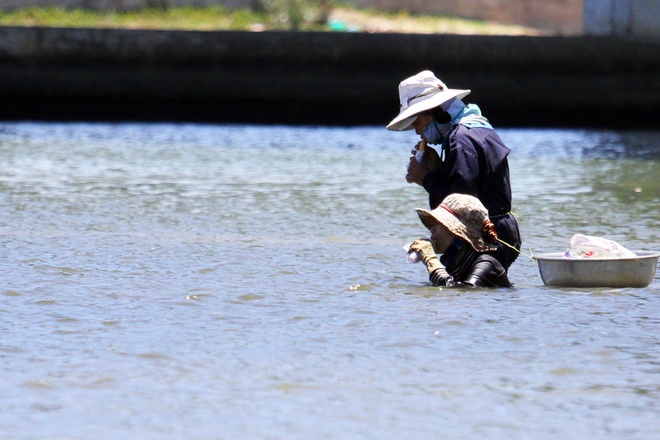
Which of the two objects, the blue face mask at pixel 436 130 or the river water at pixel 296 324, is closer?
the river water at pixel 296 324

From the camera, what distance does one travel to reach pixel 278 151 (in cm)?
1509

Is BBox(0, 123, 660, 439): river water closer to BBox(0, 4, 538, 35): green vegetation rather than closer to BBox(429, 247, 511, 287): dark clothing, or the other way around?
BBox(429, 247, 511, 287): dark clothing

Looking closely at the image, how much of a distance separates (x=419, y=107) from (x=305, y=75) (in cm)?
1401

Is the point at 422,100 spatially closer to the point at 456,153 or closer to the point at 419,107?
the point at 419,107

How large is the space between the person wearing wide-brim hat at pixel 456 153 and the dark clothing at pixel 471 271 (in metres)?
0.09

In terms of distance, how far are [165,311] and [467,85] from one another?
1427 centimetres

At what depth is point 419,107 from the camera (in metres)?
6.06

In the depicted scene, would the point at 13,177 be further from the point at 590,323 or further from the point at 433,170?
the point at 590,323

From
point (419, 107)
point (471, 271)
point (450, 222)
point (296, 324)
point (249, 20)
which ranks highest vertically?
point (249, 20)

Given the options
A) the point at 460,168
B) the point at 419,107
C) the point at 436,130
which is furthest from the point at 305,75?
the point at 460,168

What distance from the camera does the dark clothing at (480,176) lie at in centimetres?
601

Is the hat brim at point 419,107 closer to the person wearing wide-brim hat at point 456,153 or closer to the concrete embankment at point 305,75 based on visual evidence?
the person wearing wide-brim hat at point 456,153

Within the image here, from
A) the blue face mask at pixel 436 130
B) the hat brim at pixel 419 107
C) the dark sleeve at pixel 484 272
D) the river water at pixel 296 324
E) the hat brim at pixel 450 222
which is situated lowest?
the river water at pixel 296 324

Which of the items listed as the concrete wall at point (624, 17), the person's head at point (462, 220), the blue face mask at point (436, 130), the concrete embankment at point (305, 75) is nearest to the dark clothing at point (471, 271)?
the person's head at point (462, 220)
